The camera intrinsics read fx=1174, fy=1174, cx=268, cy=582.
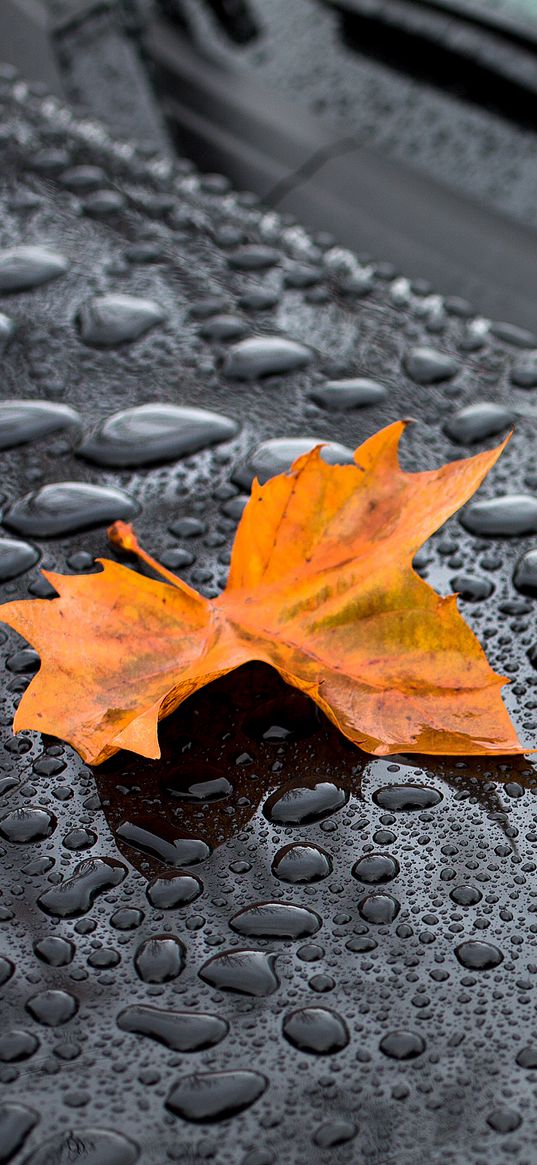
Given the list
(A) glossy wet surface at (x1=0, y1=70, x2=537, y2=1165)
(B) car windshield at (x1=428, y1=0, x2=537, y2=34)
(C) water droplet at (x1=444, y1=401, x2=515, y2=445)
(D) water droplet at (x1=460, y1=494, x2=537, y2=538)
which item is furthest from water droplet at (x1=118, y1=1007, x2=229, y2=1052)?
(B) car windshield at (x1=428, y1=0, x2=537, y2=34)

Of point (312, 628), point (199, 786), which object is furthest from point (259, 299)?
point (199, 786)

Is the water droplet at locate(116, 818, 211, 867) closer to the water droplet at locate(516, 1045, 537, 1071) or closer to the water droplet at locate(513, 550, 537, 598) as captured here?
the water droplet at locate(516, 1045, 537, 1071)

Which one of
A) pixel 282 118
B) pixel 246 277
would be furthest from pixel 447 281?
pixel 246 277

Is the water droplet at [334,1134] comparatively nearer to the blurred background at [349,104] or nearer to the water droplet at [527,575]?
the water droplet at [527,575]

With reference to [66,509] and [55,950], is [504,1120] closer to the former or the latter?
[55,950]

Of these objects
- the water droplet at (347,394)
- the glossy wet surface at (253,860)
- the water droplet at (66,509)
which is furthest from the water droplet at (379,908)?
the water droplet at (347,394)
